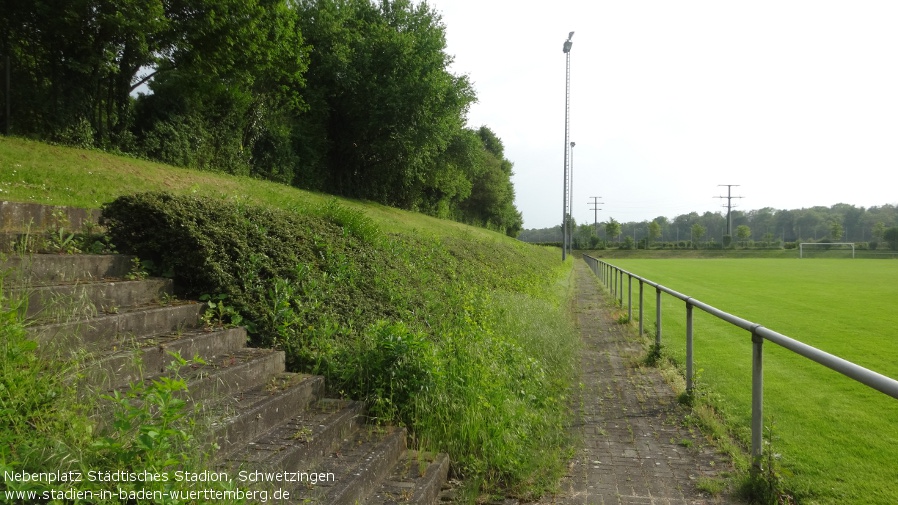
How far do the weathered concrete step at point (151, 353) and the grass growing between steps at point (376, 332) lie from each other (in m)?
0.50

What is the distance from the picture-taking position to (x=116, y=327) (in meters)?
4.05

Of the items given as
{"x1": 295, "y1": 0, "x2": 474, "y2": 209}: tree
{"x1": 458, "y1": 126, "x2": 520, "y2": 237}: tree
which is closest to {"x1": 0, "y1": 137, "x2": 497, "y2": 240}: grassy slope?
{"x1": 295, "y1": 0, "x2": 474, "y2": 209}: tree

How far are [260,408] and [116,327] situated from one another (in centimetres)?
128

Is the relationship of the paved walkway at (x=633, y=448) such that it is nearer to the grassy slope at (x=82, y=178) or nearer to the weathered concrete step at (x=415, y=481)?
the weathered concrete step at (x=415, y=481)

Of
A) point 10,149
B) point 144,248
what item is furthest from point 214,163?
point 144,248

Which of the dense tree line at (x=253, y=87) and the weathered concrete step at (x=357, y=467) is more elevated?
the dense tree line at (x=253, y=87)

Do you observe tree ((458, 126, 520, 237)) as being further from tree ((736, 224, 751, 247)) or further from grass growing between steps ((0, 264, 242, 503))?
tree ((736, 224, 751, 247))

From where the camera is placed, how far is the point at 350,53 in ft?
98.3

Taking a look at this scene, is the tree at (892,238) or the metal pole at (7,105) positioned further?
the tree at (892,238)

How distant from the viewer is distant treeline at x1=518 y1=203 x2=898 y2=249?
313 feet

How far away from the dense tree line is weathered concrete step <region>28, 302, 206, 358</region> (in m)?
14.7

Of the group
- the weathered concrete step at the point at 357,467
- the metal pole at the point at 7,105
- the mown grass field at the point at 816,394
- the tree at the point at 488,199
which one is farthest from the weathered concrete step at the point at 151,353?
the tree at the point at 488,199

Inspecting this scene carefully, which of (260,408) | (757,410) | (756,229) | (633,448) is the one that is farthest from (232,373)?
(756,229)

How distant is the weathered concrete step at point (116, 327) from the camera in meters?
3.33
